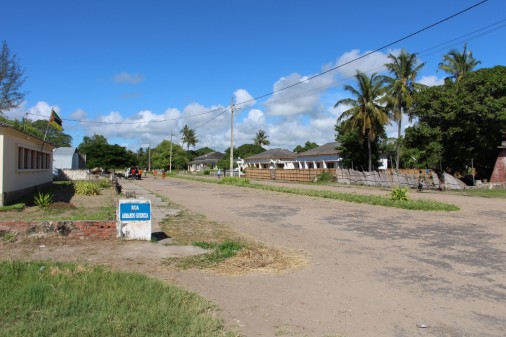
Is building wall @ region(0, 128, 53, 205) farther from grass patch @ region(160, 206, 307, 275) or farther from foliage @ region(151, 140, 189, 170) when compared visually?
foliage @ region(151, 140, 189, 170)

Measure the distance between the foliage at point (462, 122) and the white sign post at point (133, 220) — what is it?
3006 centimetres

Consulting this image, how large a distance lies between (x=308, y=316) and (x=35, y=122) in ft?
287

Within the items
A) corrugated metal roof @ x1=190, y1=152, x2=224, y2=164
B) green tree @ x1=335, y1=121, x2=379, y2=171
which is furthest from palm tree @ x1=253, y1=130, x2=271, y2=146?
green tree @ x1=335, y1=121, x2=379, y2=171

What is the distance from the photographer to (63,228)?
31.2ft

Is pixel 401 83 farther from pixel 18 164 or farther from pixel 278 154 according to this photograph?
pixel 18 164

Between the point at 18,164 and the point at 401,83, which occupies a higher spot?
the point at 401,83

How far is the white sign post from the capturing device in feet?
31.7

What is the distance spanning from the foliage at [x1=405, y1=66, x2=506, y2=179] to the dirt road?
78.3 feet

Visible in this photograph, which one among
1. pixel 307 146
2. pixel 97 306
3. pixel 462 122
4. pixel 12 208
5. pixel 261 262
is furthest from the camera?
pixel 307 146

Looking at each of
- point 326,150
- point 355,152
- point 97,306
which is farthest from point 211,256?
point 326,150

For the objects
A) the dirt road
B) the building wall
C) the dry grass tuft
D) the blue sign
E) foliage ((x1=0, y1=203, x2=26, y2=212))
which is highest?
the building wall

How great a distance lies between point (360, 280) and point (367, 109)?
40524 millimetres

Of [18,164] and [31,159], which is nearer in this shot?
[18,164]

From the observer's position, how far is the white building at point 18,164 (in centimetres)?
1669
